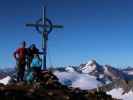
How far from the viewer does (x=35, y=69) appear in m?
28.4

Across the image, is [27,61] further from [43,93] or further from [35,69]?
[43,93]

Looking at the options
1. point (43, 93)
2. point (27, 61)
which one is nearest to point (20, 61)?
point (27, 61)

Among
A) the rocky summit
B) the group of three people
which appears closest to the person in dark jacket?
the group of three people

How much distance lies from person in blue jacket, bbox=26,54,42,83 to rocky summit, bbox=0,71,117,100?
0.48 meters

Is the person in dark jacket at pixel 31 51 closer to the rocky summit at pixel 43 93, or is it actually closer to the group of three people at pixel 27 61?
the group of three people at pixel 27 61

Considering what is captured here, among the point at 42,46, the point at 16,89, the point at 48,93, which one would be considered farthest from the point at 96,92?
the point at 42,46

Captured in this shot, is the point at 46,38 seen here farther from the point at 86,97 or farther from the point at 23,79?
the point at 86,97

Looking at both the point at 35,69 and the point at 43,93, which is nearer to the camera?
the point at 43,93

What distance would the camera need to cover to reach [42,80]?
94.5 feet

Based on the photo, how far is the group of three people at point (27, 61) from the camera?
93.1 feet

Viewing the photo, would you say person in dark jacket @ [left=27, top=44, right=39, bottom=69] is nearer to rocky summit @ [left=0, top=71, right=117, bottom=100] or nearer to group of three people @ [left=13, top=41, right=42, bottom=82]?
group of three people @ [left=13, top=41, right=42, bottom=82]

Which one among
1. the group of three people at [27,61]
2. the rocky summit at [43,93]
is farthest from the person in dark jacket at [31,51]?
the rocky summit at [43,93]

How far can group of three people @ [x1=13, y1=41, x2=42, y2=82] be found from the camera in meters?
28.4

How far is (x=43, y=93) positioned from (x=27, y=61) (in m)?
5.59
